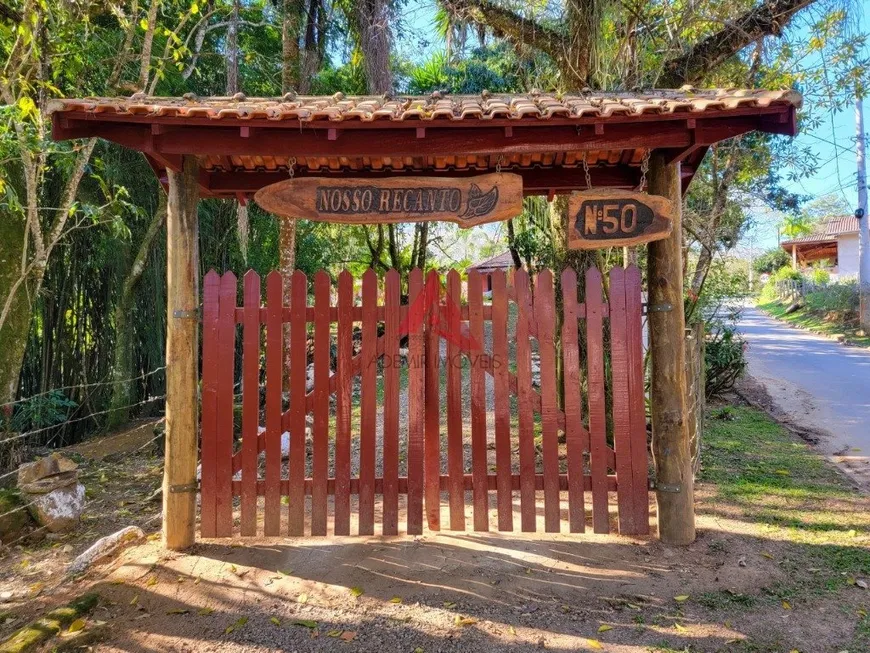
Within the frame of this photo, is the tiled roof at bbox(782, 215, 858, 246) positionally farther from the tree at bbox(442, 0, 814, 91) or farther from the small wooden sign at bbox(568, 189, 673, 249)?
the small wooden sign at bbox(568, 189, 673, 249)

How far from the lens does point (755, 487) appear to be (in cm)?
481

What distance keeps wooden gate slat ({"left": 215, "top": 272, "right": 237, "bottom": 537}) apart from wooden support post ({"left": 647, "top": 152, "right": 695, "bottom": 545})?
2846 millimetres

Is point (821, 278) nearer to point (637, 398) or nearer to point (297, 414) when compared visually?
point (637, 398)

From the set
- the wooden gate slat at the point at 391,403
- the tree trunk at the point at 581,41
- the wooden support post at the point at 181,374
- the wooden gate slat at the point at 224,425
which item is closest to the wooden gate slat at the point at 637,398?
the wooden gate slat at the point at 391,403

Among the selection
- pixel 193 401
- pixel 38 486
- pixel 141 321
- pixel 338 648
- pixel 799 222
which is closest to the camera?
pixel 338 648

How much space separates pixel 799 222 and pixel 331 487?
1381 centimetres

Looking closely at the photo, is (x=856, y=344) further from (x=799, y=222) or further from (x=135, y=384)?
(x=135, y=384)

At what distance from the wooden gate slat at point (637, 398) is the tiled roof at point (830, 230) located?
3196 centimetres

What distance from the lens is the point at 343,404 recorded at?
3.62 m

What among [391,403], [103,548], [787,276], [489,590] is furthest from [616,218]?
[787,276]

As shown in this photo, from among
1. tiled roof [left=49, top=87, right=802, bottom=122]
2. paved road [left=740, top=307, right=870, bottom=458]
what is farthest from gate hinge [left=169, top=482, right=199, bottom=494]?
paved road [left=740, top=307, right=870, bottom=458]

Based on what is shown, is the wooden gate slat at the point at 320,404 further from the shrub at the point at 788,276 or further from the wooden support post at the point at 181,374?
A: the shrub at the point at 788,276

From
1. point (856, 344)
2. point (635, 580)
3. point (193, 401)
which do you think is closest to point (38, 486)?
point (193, 401)

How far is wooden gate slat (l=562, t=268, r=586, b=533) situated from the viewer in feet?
11.6
